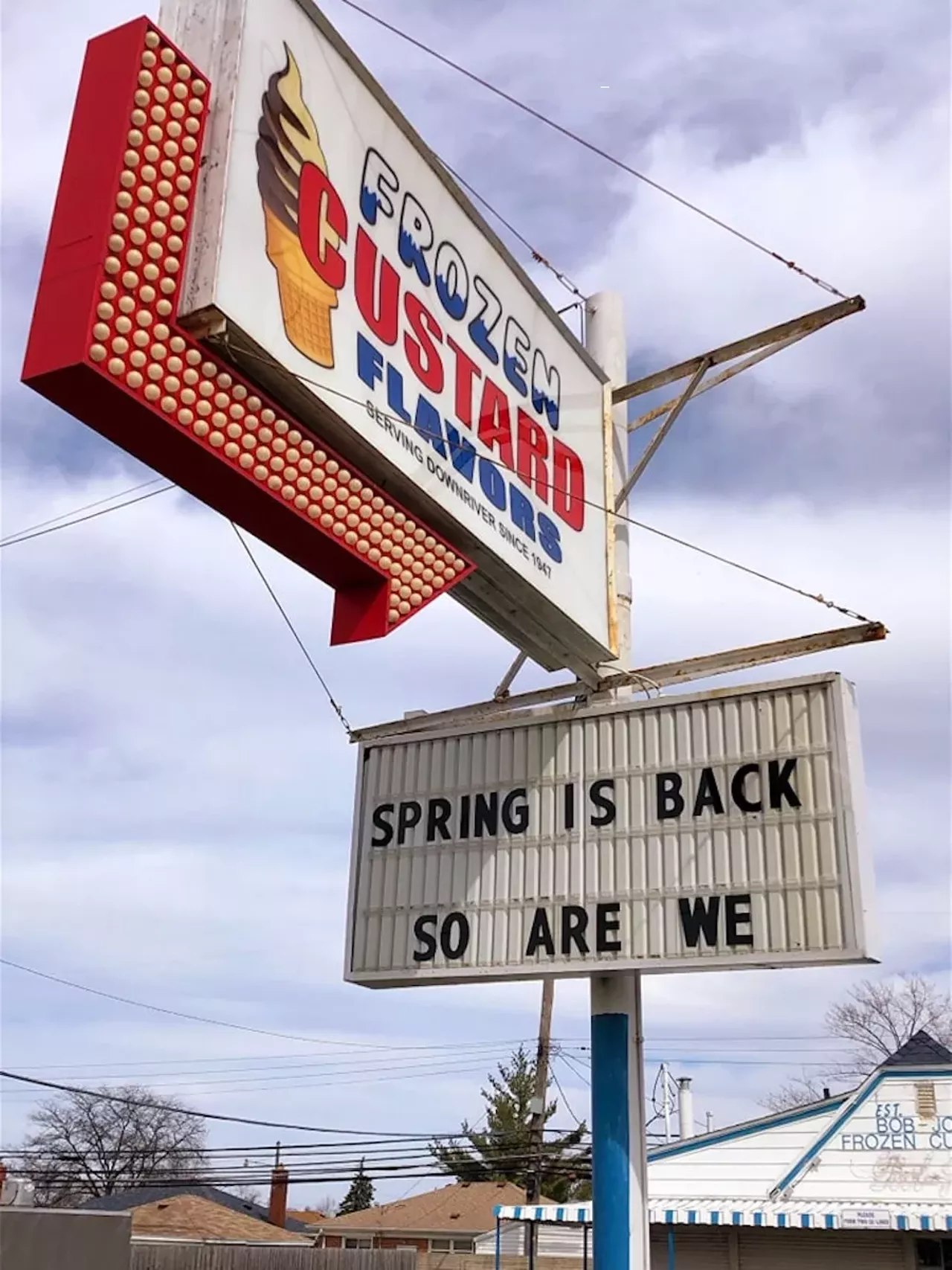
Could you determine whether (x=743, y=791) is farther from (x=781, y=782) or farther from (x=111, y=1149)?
(x=111, y=1149)

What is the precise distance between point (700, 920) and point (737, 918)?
0.25 meters

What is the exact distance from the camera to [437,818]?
30.5ft

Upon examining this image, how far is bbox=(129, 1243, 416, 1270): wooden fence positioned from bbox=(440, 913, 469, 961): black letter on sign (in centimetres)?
1168

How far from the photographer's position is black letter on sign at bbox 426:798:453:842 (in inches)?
363

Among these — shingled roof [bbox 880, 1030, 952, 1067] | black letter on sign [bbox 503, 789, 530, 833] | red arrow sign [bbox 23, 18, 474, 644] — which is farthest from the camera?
shingled roof [bbox 880, 1030, 952, 1067]

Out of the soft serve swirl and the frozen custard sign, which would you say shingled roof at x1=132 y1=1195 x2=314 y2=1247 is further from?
the soft serve swirl

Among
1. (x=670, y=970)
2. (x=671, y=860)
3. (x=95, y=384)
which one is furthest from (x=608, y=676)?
(x=95, y=384)

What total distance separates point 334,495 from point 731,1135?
50.2ft

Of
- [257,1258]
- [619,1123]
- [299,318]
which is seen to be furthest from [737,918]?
[257,1258]

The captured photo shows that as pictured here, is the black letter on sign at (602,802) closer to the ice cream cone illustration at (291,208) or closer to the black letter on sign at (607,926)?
the black letter on sign at (607,926)

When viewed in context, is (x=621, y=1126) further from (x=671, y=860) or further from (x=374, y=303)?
(x=374, y=303)

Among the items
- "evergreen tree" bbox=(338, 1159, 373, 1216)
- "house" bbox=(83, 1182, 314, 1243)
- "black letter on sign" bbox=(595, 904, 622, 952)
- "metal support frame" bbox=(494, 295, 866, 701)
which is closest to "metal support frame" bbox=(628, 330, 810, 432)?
"metal support frame" bbox=(494, 295, 866, 701)

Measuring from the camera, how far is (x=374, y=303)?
6.71m

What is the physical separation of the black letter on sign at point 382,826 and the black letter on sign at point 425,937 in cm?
69
